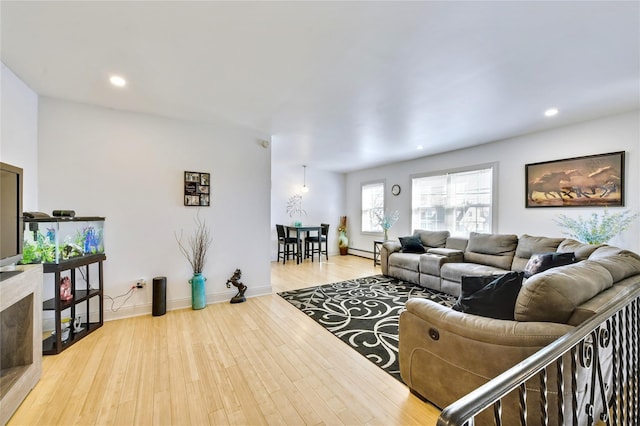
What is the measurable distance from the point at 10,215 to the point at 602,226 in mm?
6097

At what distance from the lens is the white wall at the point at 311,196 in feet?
23.1

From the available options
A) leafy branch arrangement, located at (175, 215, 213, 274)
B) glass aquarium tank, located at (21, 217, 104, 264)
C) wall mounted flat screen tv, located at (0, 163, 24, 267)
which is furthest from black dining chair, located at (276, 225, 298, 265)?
wall mounted flat screen tv, located at (0, 163, 24, 267)

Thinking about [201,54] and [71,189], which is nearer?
[201,54]

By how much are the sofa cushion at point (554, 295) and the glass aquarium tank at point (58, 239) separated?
12.2 feet

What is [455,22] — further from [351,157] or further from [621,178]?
[351,157]

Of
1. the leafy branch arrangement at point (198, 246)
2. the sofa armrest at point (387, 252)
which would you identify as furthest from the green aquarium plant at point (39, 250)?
the sofa armrest at point (387, 252)

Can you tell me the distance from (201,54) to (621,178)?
505cm

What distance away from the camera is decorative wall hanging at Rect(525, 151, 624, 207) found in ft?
11.1

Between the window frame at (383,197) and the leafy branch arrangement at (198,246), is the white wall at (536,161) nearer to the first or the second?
the window frame at (383,197)

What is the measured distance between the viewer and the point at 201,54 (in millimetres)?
2100

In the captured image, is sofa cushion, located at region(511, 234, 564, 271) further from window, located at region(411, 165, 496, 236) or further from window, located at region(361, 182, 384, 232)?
window, located at region(361, 182, 384, 232)

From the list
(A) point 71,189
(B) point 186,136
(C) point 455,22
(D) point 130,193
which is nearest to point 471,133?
(C) point 455,22

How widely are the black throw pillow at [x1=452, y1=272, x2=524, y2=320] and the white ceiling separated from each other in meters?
1.73

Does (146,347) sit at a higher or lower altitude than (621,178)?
lower
